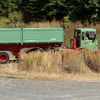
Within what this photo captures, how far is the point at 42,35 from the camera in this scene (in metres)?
18.3

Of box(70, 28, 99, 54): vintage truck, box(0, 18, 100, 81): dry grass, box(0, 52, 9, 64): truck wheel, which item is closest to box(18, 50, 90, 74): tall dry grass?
box(0, 18, 100, 81): dry grass

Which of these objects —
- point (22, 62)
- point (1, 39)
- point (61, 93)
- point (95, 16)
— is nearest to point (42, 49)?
point (1, 39)

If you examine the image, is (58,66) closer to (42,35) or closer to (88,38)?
(42,35)

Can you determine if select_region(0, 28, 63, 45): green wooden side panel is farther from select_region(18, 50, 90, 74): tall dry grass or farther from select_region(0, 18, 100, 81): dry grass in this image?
select_region(18, 50, 90, 74): tall dry grass

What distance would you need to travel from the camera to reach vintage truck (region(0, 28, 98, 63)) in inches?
705

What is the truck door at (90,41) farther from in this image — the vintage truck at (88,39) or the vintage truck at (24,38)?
the vintage truck at (24,38)

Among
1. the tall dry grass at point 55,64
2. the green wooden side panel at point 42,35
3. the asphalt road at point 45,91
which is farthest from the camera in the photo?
the green wooden side panel at point 42,35

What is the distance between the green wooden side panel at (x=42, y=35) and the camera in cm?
1808

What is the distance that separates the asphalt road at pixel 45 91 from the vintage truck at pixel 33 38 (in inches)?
314

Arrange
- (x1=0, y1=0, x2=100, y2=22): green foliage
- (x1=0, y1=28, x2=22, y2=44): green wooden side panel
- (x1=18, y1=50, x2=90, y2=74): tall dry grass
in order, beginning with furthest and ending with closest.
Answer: (x1=0, y1=0, x2=100, y2=22): green foliage, (x1=0, y1=28, x2=22, y2=44): green wooden side panel, (x1=18, y1=50, x2=90, y2=74): tall dry grass

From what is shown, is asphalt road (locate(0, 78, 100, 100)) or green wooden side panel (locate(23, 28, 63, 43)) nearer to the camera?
asphalt road (locate(0, 78, 100, 100))

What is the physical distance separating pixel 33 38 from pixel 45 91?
1005 cm

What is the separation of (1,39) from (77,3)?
53.9ft

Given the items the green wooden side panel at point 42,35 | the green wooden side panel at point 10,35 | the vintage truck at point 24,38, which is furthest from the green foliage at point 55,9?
the green wooden side panel at point 10,35
